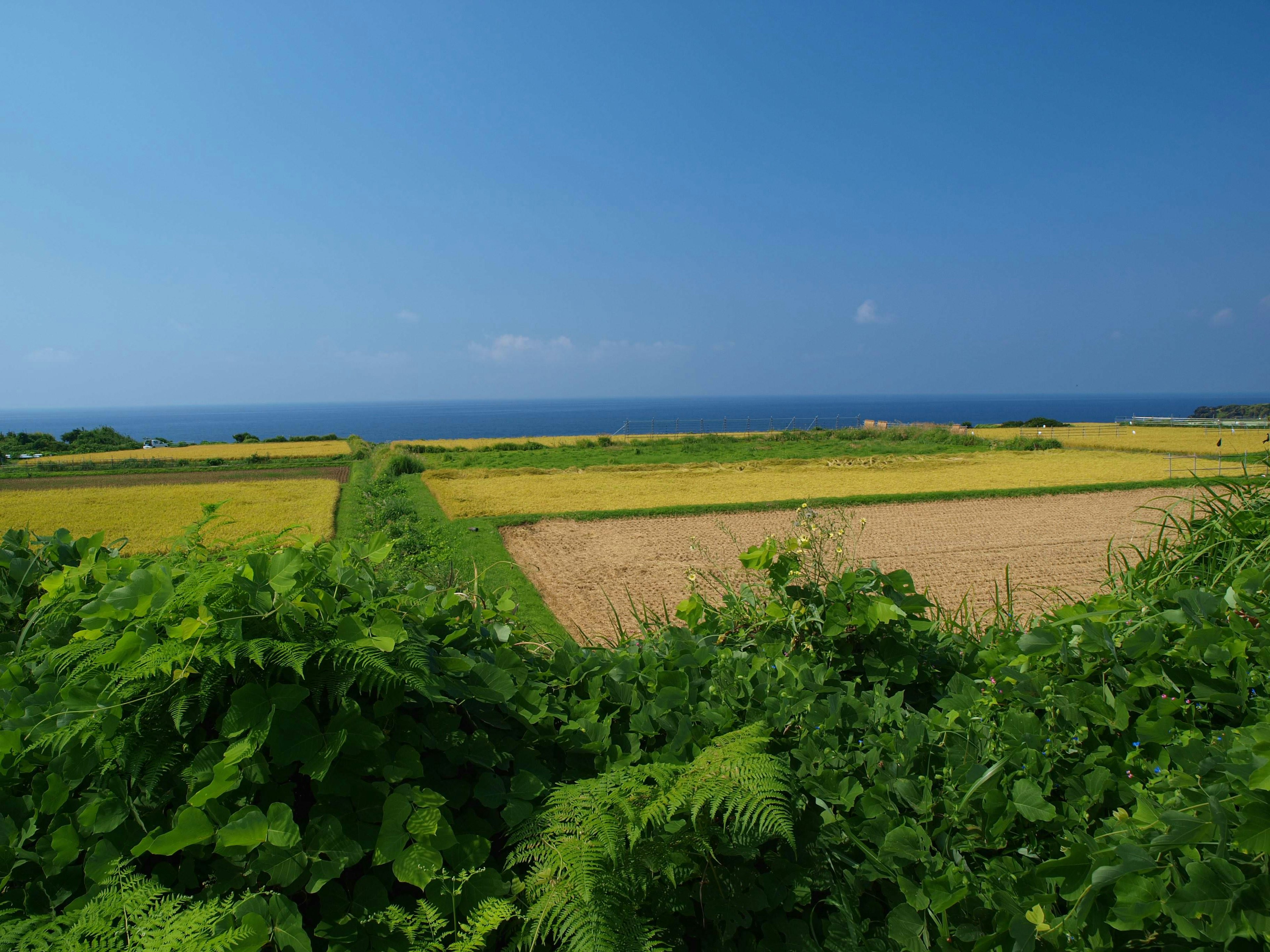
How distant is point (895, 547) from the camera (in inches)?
603

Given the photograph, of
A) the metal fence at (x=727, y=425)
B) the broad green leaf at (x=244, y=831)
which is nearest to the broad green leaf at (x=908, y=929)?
the broad green leaf at (x=244, y=831)

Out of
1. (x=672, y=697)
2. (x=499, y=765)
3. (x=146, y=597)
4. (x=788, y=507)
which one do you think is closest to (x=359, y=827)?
(x=499, y=765)

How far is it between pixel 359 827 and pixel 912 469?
33440 mm

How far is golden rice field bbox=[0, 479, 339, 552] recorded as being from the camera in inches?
725

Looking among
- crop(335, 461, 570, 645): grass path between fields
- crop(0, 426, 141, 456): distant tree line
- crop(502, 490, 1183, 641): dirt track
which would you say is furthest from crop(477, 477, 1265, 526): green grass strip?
crop(0, 426, 141, 456): distant tree line

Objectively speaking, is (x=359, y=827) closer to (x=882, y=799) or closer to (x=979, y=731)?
(x=882, y=799)

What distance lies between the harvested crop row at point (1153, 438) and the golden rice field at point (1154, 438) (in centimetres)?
3

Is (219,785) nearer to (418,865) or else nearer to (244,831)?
(244,831)

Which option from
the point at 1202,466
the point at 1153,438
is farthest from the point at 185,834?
the point at 1153,438

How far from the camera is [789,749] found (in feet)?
5.92

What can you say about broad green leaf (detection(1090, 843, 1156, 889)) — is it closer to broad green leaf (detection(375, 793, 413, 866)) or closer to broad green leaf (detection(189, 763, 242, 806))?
broad green leaf (detection(375, 793, 413, 866))

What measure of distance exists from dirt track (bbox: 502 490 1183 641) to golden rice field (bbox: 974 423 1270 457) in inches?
721

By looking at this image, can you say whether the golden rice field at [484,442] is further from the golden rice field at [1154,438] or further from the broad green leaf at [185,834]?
the broad green leaf at [185,834]

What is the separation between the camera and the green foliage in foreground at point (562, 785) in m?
1.22
